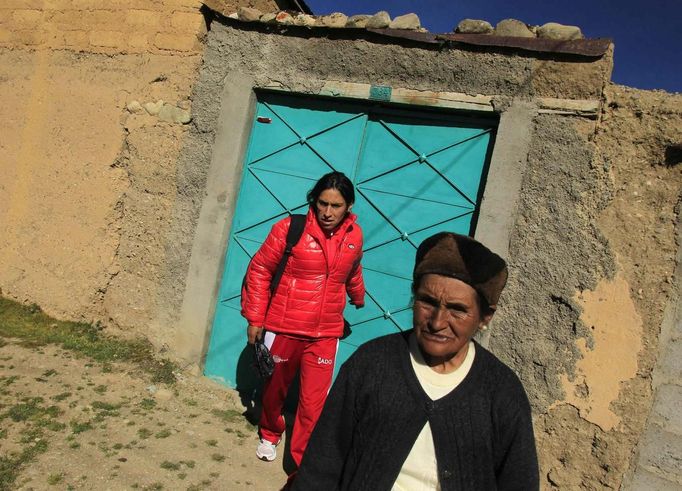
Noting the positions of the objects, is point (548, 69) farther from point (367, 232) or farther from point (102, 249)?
point (102, 249)

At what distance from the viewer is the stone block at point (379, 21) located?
343 cm

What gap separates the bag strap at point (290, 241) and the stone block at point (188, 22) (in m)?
2.16

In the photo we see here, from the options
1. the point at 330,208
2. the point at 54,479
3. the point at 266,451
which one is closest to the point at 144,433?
the point at 54,479

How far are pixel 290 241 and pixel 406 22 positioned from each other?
6.28ft

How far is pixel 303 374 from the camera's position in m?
2.92

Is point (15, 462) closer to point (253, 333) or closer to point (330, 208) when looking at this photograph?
point (253, 333)

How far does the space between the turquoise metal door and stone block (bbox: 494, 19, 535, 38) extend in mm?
603

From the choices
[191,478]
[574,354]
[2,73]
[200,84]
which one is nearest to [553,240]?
[574,354]

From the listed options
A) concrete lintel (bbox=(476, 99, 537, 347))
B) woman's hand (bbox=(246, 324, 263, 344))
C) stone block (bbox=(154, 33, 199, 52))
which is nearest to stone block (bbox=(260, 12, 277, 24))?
stone block (bbox=(154, 33, 199, 52))

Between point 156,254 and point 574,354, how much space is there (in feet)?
11.0

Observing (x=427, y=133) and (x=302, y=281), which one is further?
(x=427, y=133)

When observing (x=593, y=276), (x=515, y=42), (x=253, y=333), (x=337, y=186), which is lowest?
(x=253, y=333)

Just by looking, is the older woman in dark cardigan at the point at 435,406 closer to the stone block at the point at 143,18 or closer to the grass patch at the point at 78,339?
the grass patch at the point at 78,339

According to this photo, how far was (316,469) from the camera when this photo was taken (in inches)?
59.1
